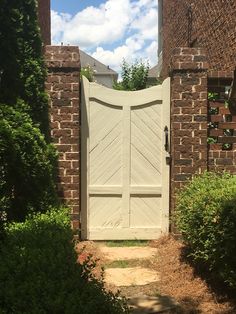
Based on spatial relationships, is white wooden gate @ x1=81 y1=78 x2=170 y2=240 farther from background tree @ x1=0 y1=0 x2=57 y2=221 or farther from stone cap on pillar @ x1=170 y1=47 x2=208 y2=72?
background tree @ x1=0 y1=0 x2=57 y2=221

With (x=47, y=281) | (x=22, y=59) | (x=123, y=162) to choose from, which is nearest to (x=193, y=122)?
(x=123, y=162)

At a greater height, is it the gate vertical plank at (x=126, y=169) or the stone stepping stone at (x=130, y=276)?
the gate vertical plank at (x=126, y=169)

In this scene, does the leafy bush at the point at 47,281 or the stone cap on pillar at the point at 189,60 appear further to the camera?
the stone cap on pillar at the point at 189,60

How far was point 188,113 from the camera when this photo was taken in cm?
716

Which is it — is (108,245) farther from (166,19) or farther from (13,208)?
(166,19)

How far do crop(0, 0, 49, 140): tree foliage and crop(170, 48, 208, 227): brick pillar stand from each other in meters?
2.46

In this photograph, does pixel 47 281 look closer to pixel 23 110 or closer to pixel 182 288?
pixel 23 110

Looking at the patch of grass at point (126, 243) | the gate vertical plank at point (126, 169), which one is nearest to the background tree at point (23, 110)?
the gate vertical plank at point (126, 169)

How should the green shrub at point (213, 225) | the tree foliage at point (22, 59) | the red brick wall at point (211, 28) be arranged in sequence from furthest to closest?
the red brick wall at point (211, 28), the tree foliage at point (22, 59), the green shrub at point (213, 225)

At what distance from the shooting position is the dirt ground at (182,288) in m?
4.75

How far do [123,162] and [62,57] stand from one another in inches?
73.6

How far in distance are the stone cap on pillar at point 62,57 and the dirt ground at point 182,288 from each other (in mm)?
2767

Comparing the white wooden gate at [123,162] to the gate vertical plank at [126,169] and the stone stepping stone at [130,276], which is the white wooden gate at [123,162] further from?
the stone stepping stone at [130,276]

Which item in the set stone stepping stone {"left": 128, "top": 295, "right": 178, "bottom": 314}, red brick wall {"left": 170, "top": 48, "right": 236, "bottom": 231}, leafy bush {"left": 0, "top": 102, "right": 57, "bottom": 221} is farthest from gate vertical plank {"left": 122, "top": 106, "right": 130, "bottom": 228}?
stone stepping stone {"left": 128, "top": 295, "right": 178, "bottom": 314}
